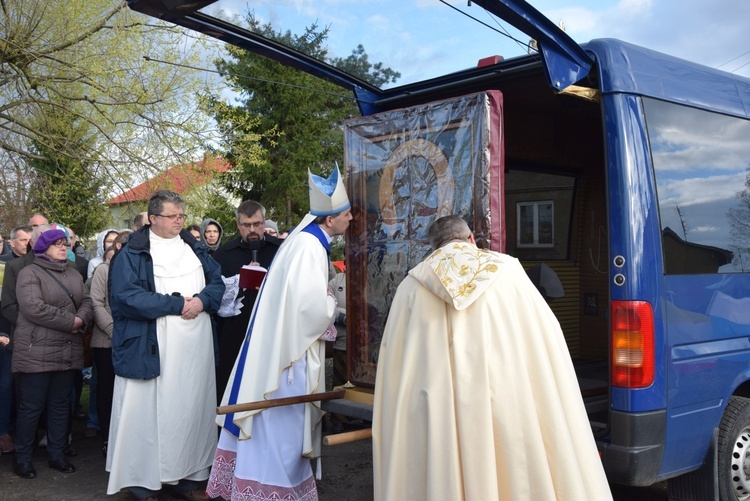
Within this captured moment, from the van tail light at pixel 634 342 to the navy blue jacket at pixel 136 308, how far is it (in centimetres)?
295

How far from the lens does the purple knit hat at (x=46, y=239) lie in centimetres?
594

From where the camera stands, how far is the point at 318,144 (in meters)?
23.7

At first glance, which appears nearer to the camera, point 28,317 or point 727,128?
point 727,128

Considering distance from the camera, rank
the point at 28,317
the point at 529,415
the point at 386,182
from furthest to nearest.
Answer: the point at 28,317
the point at 386,182
the point at 529,415

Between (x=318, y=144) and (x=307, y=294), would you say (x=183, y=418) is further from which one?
(x=318, y=144)

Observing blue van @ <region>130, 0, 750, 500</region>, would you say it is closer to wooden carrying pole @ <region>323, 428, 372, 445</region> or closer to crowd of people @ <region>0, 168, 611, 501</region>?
crowd of people @ <region>0, 168, 611, 501</region>

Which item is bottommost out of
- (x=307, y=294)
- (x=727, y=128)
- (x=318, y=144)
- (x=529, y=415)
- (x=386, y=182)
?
(x=529, y=415)

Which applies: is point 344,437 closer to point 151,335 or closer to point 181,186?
point 151,335

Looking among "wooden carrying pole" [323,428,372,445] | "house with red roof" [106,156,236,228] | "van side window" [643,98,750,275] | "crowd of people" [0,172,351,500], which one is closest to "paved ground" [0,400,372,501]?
"crowd of people" [0,172,351,500]

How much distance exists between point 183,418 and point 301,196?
19.1 metres

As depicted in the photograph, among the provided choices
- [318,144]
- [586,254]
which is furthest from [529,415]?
[318,144]

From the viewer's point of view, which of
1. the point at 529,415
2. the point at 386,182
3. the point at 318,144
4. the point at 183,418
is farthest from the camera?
the point at 318,144

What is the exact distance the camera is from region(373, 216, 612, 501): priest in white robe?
3.19 m

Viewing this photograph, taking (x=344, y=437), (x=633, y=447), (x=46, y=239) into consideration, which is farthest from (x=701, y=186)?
(x=46, y=239)
